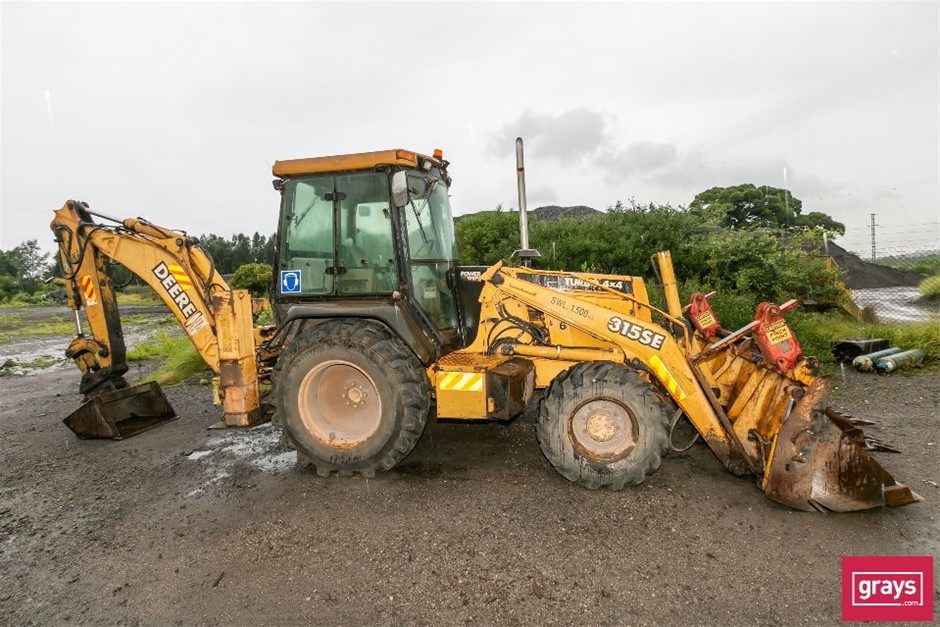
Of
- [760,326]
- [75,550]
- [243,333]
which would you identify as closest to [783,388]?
[760,326]

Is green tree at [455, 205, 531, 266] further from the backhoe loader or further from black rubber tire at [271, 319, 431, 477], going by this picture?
black rubber tire at [271, 319, 431, 477]

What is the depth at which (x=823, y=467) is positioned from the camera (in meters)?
3.70

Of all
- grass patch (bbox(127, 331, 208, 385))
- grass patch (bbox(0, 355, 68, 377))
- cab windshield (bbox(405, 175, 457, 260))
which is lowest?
grass patch (bbox(0, 355, 68, 377))

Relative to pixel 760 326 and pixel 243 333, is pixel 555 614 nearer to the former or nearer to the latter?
pixel 760 326

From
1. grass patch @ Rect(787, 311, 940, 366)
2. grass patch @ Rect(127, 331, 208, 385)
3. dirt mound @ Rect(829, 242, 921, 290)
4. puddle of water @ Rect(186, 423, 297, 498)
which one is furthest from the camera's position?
dirt mound @ Rect(829, 242, 921, 290)

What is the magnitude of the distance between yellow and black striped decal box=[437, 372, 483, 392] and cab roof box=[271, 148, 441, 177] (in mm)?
1766

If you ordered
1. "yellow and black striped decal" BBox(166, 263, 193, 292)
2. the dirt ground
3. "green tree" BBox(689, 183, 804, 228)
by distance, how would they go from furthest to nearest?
"green tree" BBox(689, 183, 804, 228) < "yellow and black striped decal" BBox(166, 263, 193, 292) < the dirt ground

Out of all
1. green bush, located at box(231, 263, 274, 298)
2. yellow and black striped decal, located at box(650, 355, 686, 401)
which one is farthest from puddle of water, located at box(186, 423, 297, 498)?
green bush, located at box(231, 263, 274, 298)

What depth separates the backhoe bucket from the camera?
20.3 feet

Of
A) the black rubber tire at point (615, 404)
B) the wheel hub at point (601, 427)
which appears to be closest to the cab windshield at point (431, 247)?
the black rubber tire at point (615, 404)

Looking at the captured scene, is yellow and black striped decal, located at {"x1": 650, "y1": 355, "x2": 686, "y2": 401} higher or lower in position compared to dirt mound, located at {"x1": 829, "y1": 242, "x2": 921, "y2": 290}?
lower

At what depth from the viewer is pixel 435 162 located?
516 centimetres

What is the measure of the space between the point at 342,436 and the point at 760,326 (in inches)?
135

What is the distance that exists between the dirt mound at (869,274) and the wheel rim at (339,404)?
17635mm
